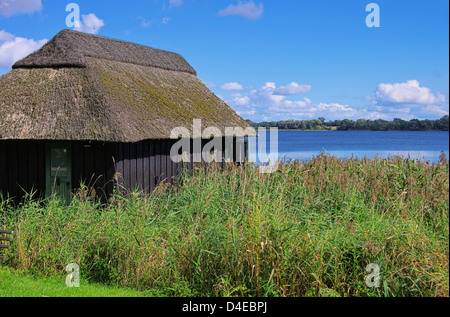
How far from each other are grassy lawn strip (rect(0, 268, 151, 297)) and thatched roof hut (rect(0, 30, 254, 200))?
107 inches

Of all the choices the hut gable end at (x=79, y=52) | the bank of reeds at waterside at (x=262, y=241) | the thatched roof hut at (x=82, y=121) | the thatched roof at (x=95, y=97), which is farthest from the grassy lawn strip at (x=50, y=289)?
the hut gable end at (x=79, y=52)

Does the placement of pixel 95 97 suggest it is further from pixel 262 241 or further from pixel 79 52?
pixel 262 241

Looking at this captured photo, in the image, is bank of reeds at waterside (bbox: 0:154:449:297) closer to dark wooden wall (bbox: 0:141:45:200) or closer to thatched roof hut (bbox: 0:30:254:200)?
thatched roof hut (bbox: 0:30:254:200)

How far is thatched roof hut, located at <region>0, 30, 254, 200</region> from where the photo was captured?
9648 mm

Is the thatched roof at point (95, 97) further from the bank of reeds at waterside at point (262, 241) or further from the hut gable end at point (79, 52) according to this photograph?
the bank of reeds at waterside at point (262, 241)

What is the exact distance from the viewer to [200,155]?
11.9m

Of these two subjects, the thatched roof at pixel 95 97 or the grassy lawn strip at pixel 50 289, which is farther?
the thatched roof at pixel 95 97

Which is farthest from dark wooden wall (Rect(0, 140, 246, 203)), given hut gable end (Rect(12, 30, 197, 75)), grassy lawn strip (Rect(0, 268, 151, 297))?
grassy lawn strip (Rect(0, 268, 151, 297))

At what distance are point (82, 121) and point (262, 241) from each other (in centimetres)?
584

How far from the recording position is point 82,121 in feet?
31.9

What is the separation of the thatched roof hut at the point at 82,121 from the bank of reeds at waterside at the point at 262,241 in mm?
1887

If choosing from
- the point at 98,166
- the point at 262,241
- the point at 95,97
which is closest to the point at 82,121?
the point at 95,97

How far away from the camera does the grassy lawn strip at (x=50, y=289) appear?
18.5 feet
